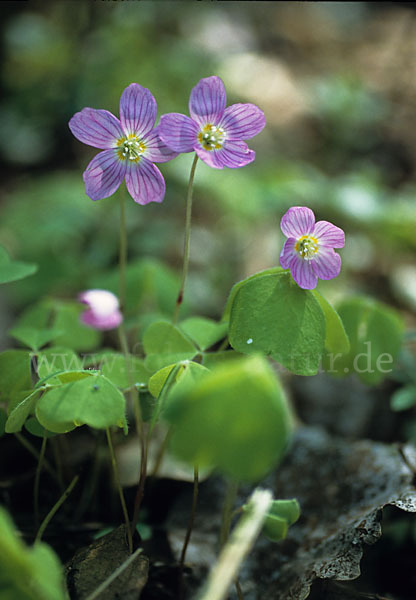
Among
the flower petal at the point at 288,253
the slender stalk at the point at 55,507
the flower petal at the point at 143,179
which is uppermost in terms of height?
the flower petal at the point at 143,179

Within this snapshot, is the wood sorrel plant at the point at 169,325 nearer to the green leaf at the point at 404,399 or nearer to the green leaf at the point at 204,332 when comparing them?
the green leaf at the point at 204,332

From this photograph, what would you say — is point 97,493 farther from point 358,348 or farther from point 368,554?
point 358,348

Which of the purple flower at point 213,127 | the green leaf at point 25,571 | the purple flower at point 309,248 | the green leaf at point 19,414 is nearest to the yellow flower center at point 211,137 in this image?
the purple flower at point 213,127

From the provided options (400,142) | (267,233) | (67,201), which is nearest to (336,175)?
(400,142)

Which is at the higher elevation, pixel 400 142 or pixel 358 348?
pixel 400 142

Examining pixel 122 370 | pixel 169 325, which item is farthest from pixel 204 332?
pixel 122 370

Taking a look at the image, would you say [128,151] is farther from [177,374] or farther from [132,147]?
[177,374]
